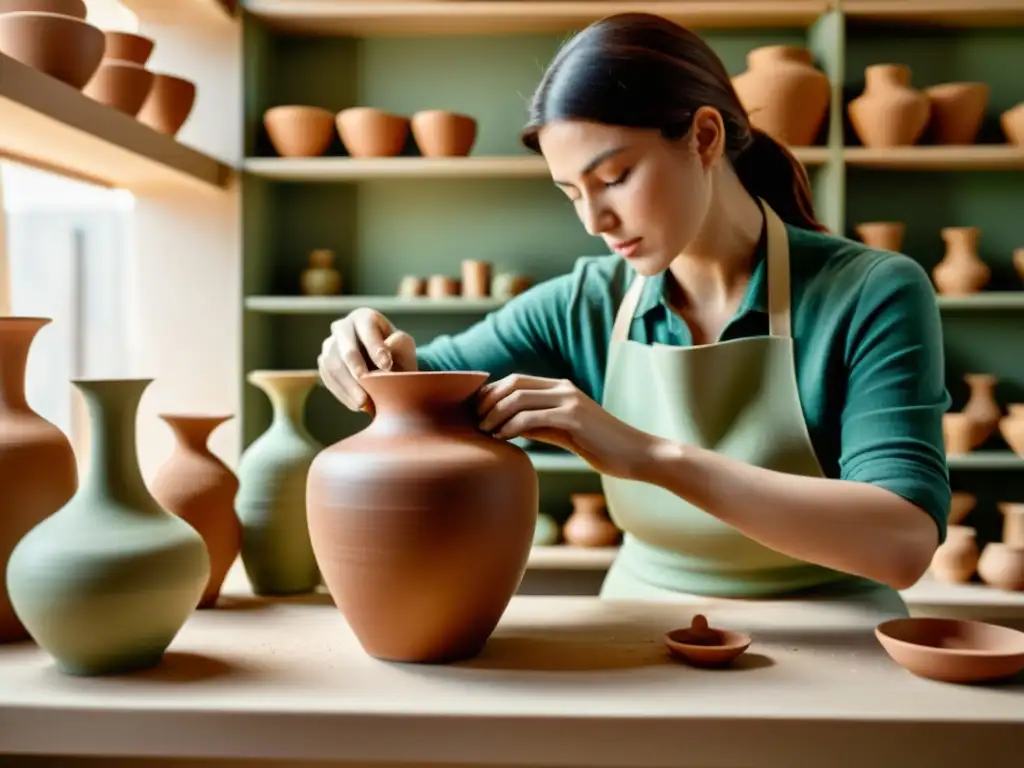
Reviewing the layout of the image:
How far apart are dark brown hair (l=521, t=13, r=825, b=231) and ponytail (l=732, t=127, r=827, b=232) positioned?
0.17 metres

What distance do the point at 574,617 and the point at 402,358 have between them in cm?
44

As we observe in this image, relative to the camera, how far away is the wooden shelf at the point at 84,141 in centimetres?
175

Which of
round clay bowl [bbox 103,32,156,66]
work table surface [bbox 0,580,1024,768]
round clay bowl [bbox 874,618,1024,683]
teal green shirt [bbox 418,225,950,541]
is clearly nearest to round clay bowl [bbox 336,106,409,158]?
round clay bowl [bbox 103,32,156,66]

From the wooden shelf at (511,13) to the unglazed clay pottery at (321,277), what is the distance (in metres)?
0.80

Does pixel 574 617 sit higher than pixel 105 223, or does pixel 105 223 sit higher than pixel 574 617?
pixel 105 223

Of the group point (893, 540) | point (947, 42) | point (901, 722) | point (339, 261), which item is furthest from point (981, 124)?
point (901, 722)

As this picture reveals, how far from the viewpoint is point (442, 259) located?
3.50m

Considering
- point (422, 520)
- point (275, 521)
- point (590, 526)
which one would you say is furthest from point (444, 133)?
point (422, 520)

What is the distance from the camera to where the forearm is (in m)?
1.18

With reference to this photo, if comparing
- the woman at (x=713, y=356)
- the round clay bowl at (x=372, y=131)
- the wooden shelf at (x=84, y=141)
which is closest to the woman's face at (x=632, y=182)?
the woman at (x=713, y=356)

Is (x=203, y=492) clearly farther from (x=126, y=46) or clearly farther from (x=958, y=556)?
(x=958, y=556)

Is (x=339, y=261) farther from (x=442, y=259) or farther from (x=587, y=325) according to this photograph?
(x=587, y=325)

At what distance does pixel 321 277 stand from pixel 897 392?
7.87 ft

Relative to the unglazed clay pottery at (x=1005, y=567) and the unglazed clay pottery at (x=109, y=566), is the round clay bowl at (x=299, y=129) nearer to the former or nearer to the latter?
the unglazed clay pottery at (x=109, y=566)
